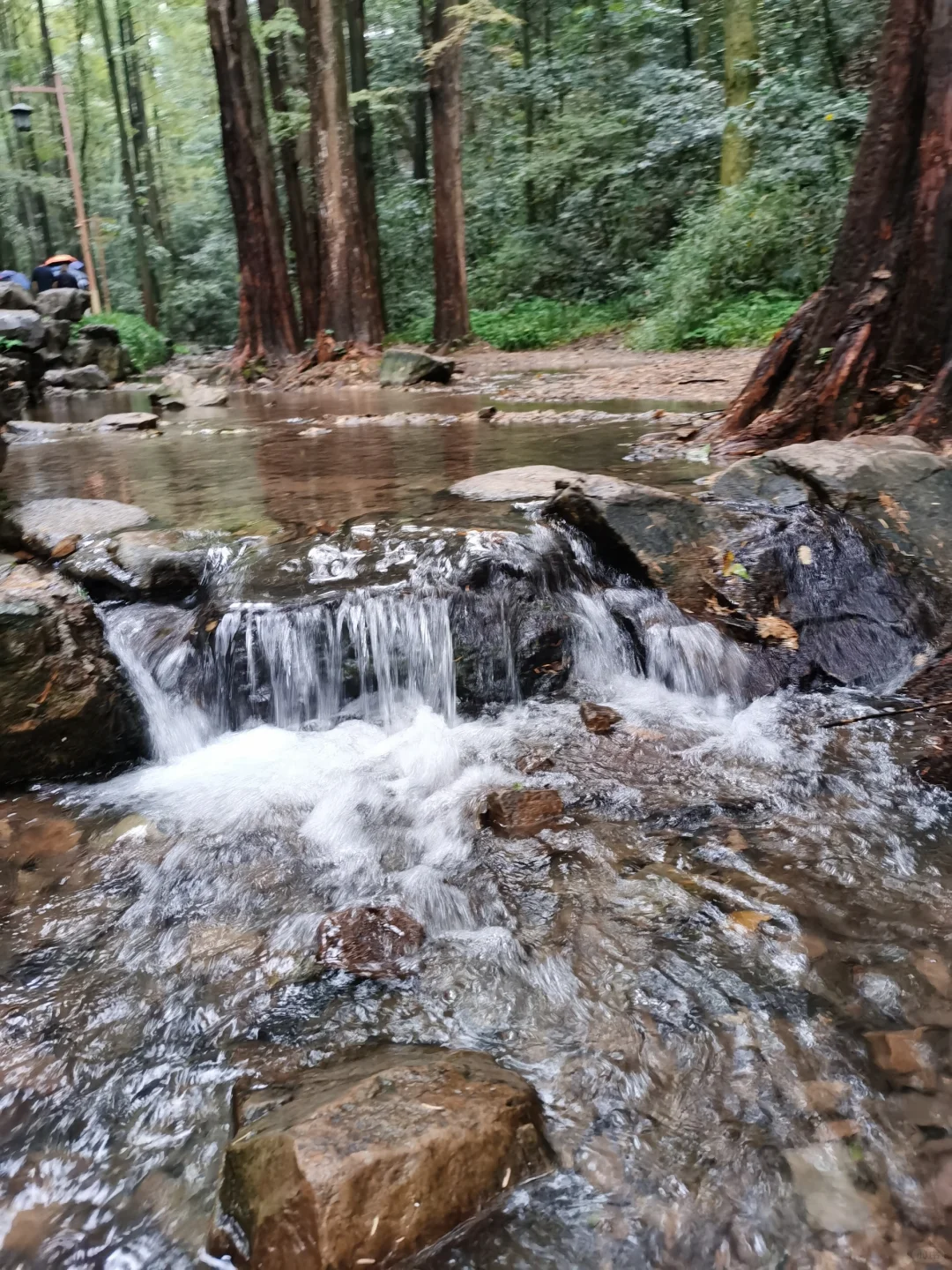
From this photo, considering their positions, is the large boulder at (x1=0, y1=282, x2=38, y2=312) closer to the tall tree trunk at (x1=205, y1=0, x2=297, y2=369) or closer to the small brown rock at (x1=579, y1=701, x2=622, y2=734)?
the tall tree trunk at (x1=205, y1=0, x2=297, y2=369)

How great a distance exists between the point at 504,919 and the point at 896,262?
5.10m

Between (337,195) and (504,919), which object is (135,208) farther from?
(504,919)

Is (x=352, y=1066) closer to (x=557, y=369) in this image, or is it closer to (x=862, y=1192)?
(x=862, y=1192)

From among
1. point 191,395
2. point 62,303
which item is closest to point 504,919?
point 191,395

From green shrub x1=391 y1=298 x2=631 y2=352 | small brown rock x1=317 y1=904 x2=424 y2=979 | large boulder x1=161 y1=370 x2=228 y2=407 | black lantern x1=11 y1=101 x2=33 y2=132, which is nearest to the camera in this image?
small brown rock x1=317 y1=904 x2=424 y2=979

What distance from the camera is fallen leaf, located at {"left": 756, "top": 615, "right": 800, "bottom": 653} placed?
4.21 m

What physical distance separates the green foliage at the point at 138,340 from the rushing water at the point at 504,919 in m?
18.2

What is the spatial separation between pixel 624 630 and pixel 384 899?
7.28 feet

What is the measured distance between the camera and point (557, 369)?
14.4 metres

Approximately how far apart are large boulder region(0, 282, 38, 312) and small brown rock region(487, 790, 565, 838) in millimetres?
15349

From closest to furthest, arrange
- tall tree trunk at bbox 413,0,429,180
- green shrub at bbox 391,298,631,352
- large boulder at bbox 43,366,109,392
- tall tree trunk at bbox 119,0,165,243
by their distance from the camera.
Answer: large boulder at bbox 43,366,109,392 < green shrub at bbox 391,298,631,352 < tall tree trunk at bbox 413,0,429,180 < tall tree trunk at bbox 119,0,165,243

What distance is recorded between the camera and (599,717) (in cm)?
388

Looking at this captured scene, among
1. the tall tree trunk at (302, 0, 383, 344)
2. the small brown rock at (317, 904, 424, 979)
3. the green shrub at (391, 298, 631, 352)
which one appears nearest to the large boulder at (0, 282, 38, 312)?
the tall tree trunk at (302, 0, 383, 344)

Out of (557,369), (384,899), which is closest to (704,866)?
(384,899)
